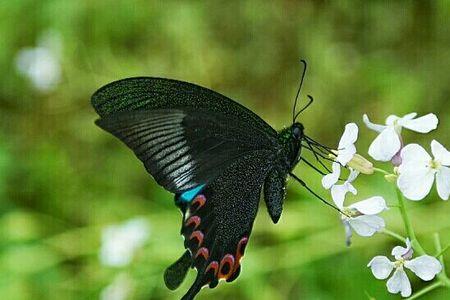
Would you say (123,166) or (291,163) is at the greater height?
(291,163)

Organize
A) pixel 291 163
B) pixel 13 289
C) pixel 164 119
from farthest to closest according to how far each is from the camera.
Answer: pixel 13 289 < pixel 291 163 < pixel 164 119

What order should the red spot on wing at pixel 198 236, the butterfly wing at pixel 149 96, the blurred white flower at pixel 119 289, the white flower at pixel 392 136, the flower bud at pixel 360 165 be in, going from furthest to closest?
1. the blurred white flower at pixel 119 289
2. the red spot on wing at pixel 198 236
3. the butterfly wing at pixel 149 96
4. the flower bud at pixel 360 165
5. the white flower at pixel 392 136

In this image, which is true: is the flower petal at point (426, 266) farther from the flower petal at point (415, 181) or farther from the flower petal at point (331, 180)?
the flower petal at point (331, 180)

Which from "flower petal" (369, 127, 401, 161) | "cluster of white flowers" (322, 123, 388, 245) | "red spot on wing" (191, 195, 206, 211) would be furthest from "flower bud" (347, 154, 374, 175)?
"red spot on wing" (191, 195, 206, 211)

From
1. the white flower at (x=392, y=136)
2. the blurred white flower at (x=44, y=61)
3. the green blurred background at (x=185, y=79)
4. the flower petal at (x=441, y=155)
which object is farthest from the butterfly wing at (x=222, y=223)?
the blurred white flower at (x=44, y=61)

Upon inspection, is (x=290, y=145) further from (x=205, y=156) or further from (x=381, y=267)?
(x=381, y=267)

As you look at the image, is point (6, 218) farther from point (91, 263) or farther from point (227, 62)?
point (227, 62)

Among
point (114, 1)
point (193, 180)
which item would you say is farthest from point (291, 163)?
point (114, 1)
